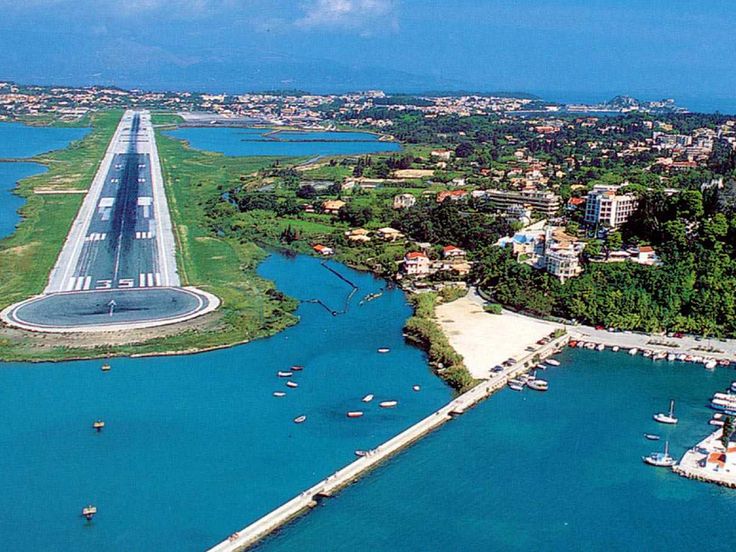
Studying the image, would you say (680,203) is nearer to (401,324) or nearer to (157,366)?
(401,324)

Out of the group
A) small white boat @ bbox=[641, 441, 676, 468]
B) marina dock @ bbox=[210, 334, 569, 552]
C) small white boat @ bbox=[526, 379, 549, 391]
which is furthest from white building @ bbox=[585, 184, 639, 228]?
small white boat @ bbox=[641, 441, 676, 468]

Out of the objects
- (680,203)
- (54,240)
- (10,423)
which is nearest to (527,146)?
(680,203)

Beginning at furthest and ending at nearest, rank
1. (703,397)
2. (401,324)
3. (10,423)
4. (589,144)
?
(589,144) → (401,324) → (703,397) → (10,423)

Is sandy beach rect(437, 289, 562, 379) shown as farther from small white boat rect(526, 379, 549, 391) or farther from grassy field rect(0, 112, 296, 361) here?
grassy field rect(0, 112, 296, 361)

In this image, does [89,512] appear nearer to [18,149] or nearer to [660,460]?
[660,460]

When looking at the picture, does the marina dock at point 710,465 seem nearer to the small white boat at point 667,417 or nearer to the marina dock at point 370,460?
the small white boat at point 667,417

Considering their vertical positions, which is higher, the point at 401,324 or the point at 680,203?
the point at 680,203

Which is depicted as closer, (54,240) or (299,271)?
(299,271)

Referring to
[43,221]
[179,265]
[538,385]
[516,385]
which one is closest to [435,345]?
[516,385]
